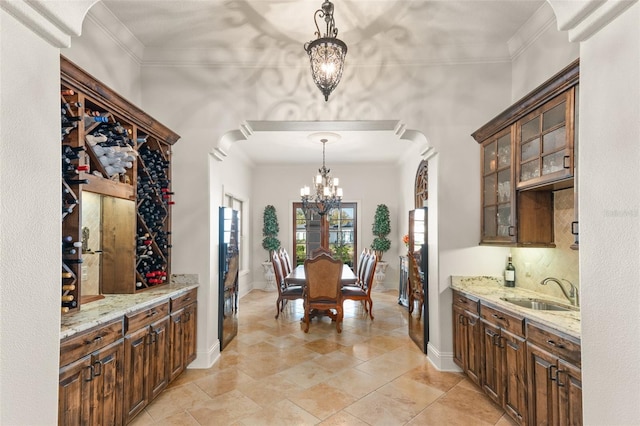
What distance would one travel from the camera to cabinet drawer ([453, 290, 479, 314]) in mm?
3068

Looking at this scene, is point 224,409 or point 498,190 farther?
point 498,190

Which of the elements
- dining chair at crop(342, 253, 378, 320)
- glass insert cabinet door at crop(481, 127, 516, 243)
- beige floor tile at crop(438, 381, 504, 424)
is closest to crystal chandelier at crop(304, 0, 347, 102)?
glass insert cabinet door at crop(481, 127, 516, 243)

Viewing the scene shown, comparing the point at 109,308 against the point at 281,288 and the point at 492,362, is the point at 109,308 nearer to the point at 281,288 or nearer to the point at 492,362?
the point at 492,362

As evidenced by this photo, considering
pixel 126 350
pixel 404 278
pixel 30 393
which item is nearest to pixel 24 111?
pixel 30 393

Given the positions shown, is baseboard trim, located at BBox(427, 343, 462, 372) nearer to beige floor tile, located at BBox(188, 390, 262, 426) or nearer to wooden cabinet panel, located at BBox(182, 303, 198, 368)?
beige floor tile, located at BBox(188, 390, 262, 426)

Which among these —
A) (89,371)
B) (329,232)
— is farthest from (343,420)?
(329,232)

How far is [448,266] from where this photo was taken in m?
3.56

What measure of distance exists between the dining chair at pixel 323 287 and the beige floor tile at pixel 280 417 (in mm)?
1997

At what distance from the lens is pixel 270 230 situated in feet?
27.2

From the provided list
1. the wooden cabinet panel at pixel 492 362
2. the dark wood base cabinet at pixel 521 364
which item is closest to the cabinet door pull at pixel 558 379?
the dark wood base cabinet at pixel 521 364

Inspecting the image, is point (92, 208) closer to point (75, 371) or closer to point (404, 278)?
point (75, 371)

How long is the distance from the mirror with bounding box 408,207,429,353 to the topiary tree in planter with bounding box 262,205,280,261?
3880 millimetres

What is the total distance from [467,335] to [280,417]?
1782 mm

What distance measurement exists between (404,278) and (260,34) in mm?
4991
